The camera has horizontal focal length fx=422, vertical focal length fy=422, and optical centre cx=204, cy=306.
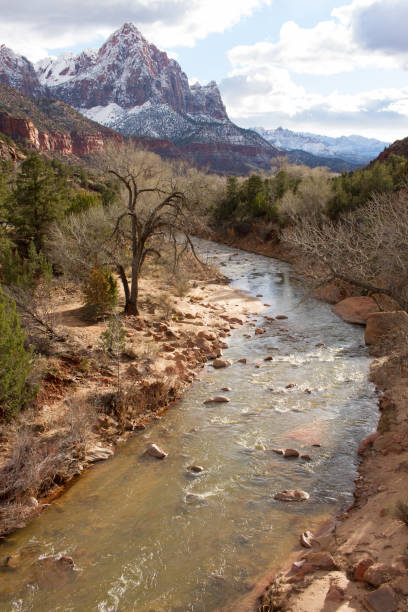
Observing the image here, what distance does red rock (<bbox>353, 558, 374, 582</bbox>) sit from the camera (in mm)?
4676

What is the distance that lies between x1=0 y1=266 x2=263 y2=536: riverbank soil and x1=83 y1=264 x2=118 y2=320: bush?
0.39 m

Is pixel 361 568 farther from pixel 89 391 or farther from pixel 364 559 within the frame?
pixel 89 391

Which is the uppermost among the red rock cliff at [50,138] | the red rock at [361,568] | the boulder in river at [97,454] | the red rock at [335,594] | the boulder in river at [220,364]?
the red rock cliff at [50,138]

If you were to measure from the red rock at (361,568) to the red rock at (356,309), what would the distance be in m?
12.5

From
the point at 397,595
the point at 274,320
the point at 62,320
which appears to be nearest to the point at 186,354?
the point at 62,320

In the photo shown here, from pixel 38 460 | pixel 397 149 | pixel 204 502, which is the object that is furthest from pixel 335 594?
pixel 397 149

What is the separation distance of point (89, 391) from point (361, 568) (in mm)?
6543

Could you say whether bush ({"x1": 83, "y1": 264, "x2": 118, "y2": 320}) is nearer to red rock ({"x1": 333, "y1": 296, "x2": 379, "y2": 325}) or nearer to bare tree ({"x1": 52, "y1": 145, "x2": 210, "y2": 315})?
bare tree ({"x1": 52, "y1": 145, "x2": 210, "y2": 315})

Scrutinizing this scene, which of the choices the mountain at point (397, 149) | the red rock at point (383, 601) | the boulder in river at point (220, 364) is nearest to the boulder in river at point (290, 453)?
the red rock at point (383, 601)

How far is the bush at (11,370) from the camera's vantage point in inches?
299

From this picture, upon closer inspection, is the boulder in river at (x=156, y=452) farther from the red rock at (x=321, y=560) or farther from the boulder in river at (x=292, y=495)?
the red rock at (x=321, y=560)

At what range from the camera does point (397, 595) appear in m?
4.12

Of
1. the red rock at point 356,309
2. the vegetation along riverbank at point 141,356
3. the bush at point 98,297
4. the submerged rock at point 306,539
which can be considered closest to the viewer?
the vegetation along riverbank at point 141,356

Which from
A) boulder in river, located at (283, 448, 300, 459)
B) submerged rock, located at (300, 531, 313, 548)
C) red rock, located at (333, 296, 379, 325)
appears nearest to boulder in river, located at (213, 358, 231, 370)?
boulder in river, located at (283, 448, 300, 459)
